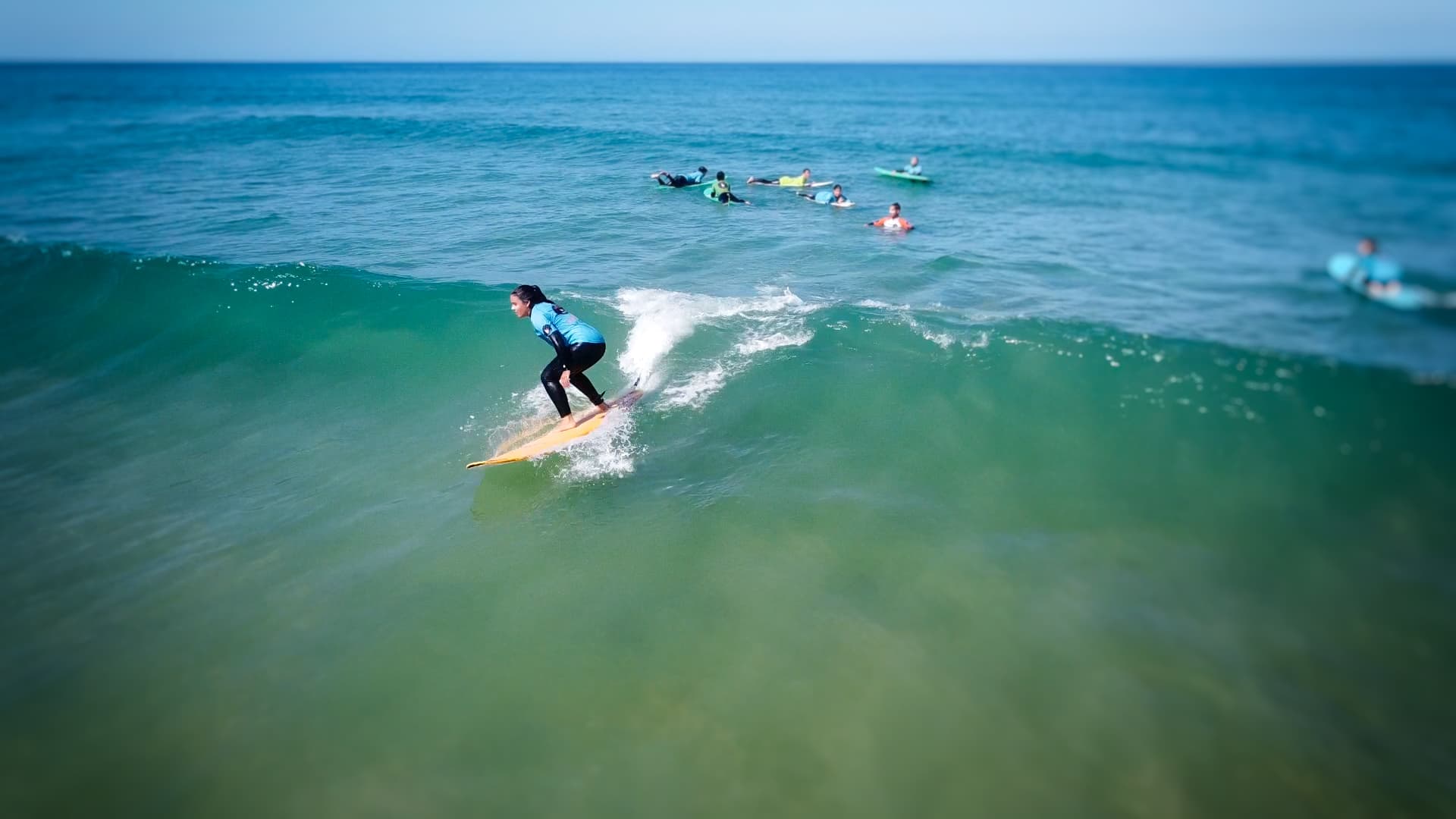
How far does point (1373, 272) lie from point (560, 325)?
29.3 ft

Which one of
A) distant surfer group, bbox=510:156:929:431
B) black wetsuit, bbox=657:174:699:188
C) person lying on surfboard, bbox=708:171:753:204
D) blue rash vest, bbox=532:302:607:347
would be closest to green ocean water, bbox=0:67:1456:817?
distant surfer group, bbox=510:156:929:431

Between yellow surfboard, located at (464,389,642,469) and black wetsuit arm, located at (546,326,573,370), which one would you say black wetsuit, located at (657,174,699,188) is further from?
black wetsuit arm, located at (546,326,573,370)

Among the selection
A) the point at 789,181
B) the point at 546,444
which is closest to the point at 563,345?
the point at 546,444

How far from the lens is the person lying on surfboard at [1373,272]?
21.1ft

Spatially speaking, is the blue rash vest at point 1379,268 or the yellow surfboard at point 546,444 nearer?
the blue rash vest at point 1379,268

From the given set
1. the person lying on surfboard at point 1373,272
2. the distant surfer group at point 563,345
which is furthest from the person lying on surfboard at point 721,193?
the person lying on surfboard at point 1373,272

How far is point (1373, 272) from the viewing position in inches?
257

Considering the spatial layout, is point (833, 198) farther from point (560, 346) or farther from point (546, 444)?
point (546, 444)

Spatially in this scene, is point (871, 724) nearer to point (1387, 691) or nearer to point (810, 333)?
point (1387, 691)

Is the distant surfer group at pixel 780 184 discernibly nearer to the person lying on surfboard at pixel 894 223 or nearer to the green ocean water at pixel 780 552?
the person lying on surfboard at pixel 894 223

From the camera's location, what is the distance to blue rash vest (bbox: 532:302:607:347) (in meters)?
8.94

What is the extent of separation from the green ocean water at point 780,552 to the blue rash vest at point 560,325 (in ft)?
4.70

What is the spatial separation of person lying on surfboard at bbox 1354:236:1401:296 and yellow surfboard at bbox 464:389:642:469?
8.78m

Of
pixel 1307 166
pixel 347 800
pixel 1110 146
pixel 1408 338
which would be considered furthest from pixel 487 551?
pixel 1110 146
